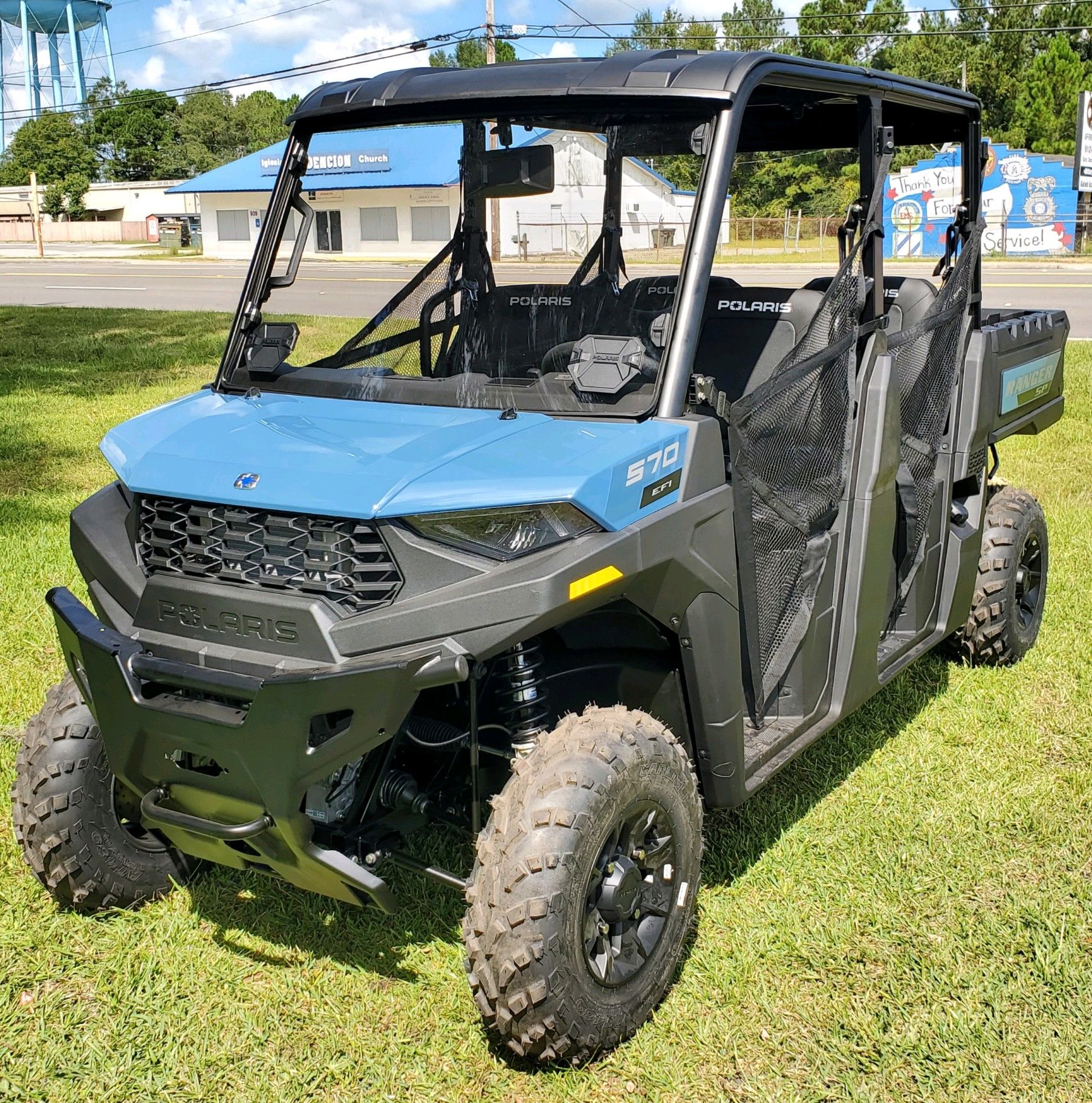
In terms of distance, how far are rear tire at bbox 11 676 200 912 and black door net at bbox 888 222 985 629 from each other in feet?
9.22

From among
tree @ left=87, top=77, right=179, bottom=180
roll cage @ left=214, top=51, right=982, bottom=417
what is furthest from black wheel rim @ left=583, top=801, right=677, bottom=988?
tree @ left=87, top=77, right=179, bottom=180

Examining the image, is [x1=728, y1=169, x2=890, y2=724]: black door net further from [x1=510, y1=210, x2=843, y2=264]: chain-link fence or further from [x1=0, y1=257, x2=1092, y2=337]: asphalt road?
[x1=0, y1=257, x2=1092, y2=337]: asphalt road

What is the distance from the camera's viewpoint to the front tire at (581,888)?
2916 millimetres

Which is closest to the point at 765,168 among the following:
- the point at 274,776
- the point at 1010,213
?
the point at 274,776

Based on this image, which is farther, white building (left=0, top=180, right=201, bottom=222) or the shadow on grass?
white building (left=0, top=180, right=201, bottom=222)

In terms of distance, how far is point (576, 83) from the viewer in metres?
3.42

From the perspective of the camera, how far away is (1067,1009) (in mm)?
3355

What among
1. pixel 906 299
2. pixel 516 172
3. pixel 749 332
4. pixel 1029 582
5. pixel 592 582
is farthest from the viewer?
pixel 1029 582

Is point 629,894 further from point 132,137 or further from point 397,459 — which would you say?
point 132,137

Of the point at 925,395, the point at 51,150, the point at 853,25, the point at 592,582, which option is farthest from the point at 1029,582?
the point at 51,150

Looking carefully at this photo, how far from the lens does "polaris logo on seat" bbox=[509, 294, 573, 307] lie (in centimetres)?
381

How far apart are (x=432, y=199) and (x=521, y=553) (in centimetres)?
159

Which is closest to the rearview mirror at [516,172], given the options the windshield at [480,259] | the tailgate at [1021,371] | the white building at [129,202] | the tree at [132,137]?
the windshield at [480,259]

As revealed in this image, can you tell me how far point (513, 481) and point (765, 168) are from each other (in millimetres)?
2060
